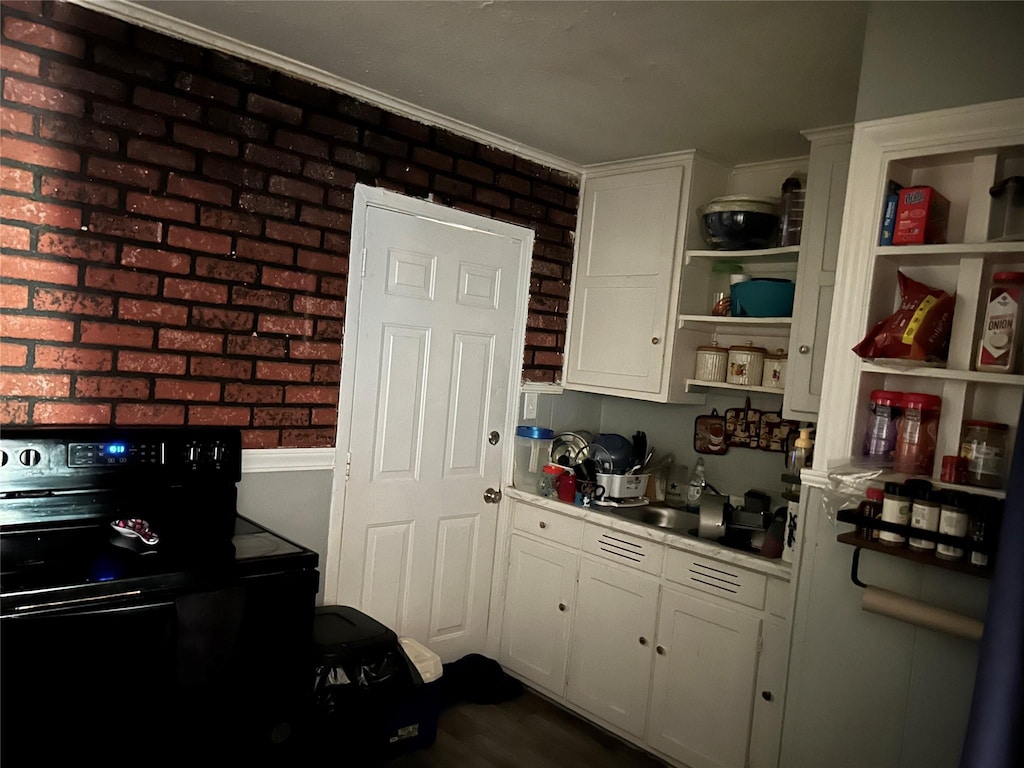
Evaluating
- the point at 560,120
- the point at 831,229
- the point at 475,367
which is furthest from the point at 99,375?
the point at 831,229

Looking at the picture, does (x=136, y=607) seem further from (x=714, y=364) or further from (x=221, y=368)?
(x=714, y=364)

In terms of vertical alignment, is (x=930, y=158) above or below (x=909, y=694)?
above

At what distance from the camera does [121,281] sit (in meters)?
2.21

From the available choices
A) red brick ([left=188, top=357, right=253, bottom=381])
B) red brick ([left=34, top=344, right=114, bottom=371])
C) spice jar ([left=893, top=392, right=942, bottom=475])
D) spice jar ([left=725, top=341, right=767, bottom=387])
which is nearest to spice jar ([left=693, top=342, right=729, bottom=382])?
spice jar ([left=725, top=341, right=767, bottom=387])

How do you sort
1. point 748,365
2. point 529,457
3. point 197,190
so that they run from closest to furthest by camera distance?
point 197,190 → point 748,365 → point 529,457

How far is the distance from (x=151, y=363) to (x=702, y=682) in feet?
6.93

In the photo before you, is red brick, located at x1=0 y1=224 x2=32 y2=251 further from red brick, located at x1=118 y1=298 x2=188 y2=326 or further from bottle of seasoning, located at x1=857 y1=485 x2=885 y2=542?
bottle of seasoning, located at x1=857 y1=485 x2=885 y2=542

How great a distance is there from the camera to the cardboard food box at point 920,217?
178 centimetres

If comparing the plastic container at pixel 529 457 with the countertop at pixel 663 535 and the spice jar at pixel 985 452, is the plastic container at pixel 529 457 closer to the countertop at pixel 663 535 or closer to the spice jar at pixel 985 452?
the countertop at pixel 663 535

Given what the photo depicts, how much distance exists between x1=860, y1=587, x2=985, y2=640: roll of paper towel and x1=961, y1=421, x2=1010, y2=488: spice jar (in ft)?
0.98

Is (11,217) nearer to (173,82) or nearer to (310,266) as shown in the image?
(173,82)

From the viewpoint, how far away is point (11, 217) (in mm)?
2016

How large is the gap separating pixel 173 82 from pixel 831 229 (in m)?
2.22

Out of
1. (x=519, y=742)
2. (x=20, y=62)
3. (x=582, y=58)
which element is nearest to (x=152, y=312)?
(x=20, y=62)
